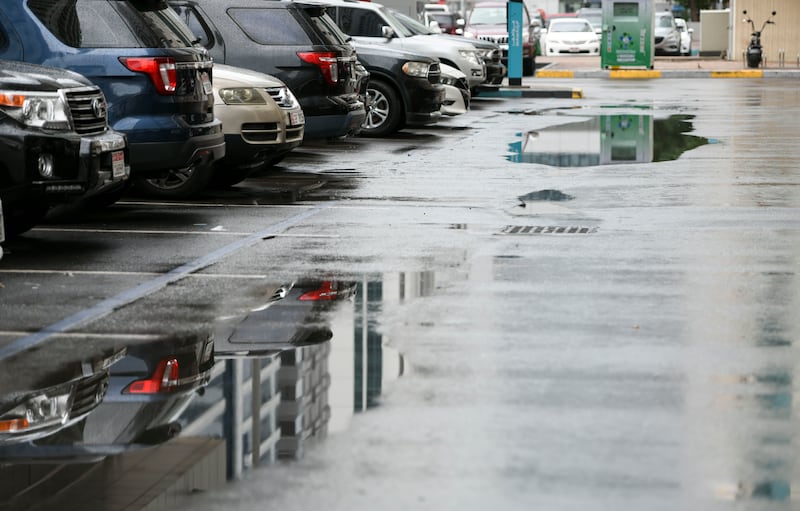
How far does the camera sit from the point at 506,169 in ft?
54.7

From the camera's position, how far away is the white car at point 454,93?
947 inches

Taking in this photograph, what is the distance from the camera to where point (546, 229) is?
1186cm

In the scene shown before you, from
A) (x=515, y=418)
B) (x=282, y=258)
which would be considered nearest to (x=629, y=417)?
(x=515, y=418)

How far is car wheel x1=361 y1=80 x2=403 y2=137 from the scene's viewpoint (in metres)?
21.6

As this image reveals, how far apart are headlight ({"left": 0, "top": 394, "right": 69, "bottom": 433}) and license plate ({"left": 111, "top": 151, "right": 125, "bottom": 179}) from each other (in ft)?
14.2

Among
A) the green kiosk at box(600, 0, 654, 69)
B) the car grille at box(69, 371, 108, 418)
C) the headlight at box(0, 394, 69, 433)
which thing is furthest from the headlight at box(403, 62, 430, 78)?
the green kiosk at box(600, 0, 654, 69)

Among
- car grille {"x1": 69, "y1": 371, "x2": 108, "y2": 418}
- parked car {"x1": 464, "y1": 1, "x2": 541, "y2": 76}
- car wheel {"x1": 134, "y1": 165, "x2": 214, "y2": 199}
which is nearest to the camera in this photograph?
car grille {"x1": 69, "y1": 371, "x2": 108, "y2": 418}

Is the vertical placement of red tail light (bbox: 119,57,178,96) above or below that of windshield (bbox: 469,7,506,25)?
below

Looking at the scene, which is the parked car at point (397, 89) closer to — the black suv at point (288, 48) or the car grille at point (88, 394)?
the black suv at point (288, 48)

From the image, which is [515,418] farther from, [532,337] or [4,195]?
[4,195]

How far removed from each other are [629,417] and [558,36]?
50.8m

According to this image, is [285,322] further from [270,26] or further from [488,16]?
[488,16]

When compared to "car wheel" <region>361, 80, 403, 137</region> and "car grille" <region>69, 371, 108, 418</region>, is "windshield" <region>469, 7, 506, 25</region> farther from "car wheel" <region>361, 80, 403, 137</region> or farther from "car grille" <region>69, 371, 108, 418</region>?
"car grille" <region>69, 371, 108, 418</region>

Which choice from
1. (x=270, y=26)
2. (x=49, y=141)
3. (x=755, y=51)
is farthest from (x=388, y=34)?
(x=755, y=51)
